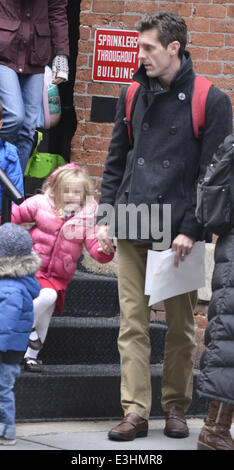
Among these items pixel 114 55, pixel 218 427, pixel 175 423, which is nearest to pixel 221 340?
pixel 218 427

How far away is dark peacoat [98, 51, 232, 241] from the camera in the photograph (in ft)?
16.2

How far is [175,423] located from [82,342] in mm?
1020

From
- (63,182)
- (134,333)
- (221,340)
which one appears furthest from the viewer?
(63,182)

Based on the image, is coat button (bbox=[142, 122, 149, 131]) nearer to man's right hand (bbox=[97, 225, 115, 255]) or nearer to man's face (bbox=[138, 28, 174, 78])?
man's face (bbox=[138, 28, 174, 78])

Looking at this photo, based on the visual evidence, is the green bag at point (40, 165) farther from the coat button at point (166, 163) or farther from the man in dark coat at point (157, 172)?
the coat button at point (166, 163)

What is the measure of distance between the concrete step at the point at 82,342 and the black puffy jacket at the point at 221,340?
1560 mm

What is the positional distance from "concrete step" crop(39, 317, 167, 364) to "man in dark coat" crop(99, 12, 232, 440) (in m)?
0.93

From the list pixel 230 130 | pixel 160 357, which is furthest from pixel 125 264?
pixel 160 357

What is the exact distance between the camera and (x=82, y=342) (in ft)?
19.7

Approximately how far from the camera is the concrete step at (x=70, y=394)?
17.7ft

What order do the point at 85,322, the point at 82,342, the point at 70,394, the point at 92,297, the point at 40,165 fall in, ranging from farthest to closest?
1. the point at 40,165
2. the point at 92,297
3. the point at 85,322
4. the point at 82,342
5. the point at 70,394

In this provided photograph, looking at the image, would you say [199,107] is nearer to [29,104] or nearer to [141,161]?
[141,161]

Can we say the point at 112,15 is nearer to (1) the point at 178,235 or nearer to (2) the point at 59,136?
(2) the point at 59,136

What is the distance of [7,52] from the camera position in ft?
21.3
